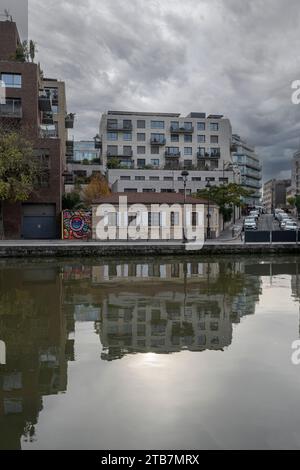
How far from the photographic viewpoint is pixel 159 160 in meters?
83.4

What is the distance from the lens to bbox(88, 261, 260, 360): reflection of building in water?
10734 millimetres

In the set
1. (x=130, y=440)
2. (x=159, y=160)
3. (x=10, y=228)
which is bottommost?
(x=130, y=440)

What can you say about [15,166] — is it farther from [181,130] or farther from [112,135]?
[181,130]

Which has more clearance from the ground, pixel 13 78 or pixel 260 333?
pixel 13 78

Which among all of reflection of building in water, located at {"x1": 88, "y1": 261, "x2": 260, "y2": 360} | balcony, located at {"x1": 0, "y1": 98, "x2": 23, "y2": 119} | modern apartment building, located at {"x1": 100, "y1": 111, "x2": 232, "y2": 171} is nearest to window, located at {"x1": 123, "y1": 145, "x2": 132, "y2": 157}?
modern apartment building, located at {"x1": 100, "y1": 111, "x2": 232, "y2": 171}

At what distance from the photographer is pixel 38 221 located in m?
45.8

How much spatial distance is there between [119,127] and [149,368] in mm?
76432

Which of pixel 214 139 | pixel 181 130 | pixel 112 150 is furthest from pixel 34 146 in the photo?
pixel 214 139

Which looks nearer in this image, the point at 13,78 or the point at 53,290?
the point at 53,290

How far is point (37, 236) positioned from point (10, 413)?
39999 millimetres

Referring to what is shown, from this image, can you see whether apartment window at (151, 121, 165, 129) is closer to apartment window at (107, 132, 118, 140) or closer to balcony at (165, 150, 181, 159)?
balcony at (165, 150, 181, 159)

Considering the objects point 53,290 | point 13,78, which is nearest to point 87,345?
point 53,290

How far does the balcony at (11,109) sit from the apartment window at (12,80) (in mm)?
1442

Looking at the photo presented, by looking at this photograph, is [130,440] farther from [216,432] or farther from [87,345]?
[87,345]
